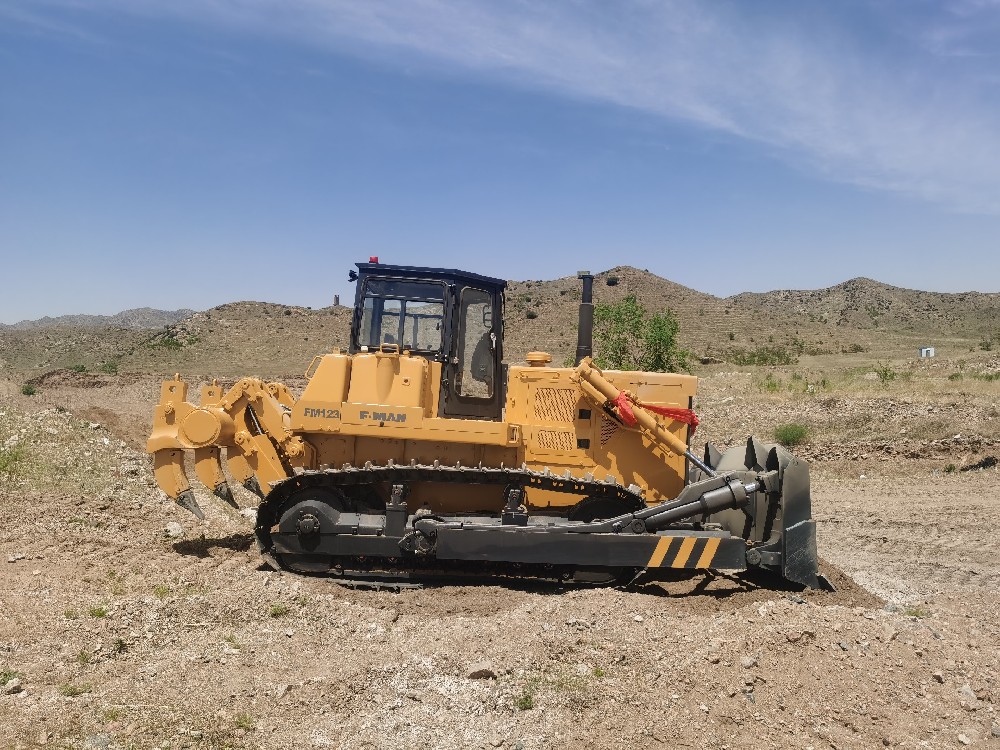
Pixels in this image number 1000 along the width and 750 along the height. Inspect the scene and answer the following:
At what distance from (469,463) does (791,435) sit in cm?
1159

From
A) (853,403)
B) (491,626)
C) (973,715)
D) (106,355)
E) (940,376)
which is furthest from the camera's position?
(106,355)

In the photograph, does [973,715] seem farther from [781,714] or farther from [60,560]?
[60,560]

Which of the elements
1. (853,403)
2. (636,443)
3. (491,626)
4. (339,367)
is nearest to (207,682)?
(491,626)

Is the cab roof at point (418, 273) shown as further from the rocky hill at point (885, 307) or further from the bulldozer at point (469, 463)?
the rocky hill at point (885, 307)

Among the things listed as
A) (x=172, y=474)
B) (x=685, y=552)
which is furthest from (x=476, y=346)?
(x=172, y=474)

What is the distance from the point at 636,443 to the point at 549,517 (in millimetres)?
1180

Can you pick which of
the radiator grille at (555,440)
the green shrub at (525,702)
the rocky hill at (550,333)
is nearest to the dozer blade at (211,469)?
the radiator grille at (555,440)

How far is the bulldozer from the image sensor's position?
22.6 ft

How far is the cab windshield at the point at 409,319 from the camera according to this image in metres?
7.62

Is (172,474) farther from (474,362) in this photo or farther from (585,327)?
(585,327)

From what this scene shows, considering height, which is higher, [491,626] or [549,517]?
[549,517]

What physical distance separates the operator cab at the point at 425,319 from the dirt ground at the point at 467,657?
6.39ft

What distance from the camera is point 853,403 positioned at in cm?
1945

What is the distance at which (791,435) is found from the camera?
55.2ft
